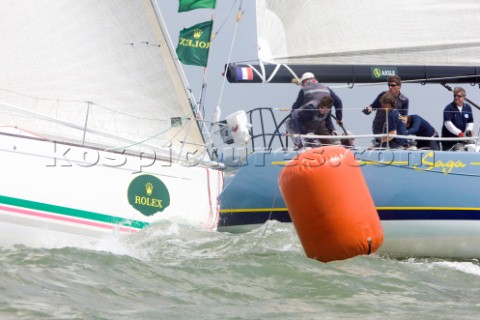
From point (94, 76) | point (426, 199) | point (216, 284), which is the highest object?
point (94, 76)

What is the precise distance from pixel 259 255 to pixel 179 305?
5.75 feet

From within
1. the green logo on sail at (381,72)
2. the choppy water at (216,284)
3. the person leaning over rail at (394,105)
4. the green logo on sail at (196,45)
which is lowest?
the choppy water at (216,284)

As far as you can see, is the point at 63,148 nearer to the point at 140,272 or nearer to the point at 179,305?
the point at 140,272

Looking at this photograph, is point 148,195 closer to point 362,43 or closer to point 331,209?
point 331,209

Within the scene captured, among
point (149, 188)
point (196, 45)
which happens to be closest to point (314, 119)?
point (196, 45)

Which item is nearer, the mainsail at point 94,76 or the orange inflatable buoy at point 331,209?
the orange inflatable buoy at point 331,209

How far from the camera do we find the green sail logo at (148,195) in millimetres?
7608

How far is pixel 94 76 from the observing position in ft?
27.6

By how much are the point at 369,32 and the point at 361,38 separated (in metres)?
0.10

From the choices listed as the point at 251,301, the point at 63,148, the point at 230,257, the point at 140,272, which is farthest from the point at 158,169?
the point at 251,301

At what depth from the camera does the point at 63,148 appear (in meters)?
7.34

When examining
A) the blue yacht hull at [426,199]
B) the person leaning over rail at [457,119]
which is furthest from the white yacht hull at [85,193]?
the person leaning over rail at [457,119]

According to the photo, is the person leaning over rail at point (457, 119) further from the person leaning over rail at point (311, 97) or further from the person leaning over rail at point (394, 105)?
the person leaning over rail at point (311, 97)

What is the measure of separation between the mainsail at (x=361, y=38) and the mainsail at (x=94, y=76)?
1.05 m
